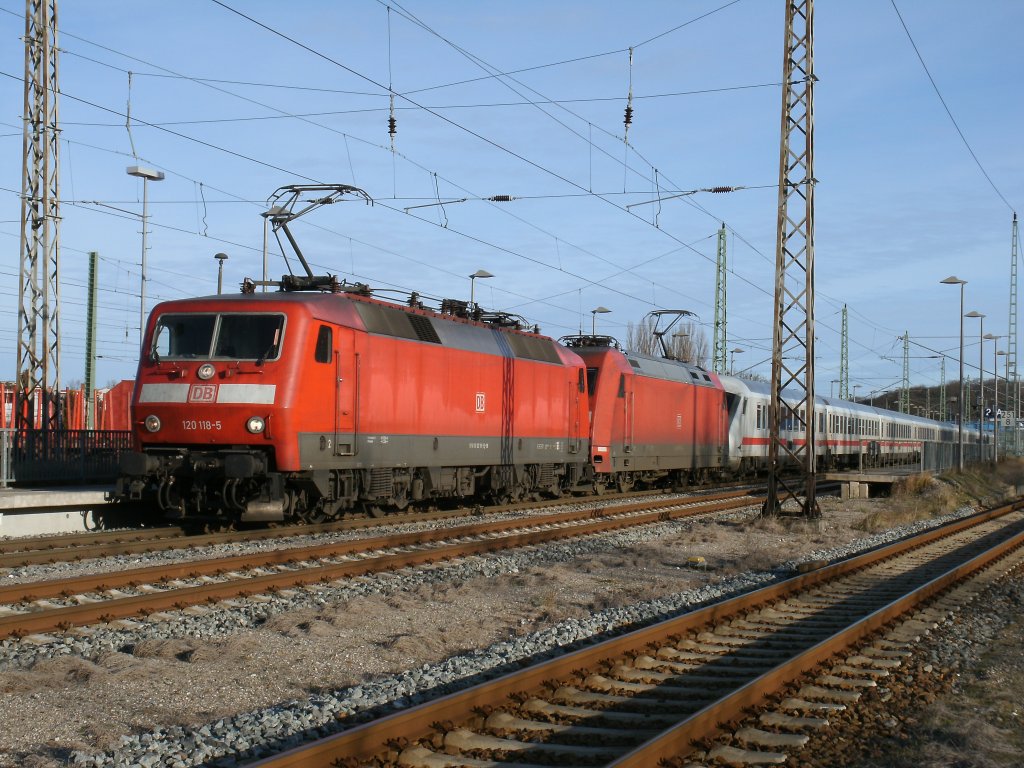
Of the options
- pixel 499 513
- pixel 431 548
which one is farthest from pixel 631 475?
pixel 431 548

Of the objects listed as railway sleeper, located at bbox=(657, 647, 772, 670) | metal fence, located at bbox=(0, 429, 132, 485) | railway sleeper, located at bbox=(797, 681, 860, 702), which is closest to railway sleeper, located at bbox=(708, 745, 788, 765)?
railway sleeper, located at bbox=(797, 681, 860, 702)

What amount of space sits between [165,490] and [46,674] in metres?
8.28

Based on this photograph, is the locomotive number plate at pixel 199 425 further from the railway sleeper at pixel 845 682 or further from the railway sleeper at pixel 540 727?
the railway sleeper at pixel 845 682

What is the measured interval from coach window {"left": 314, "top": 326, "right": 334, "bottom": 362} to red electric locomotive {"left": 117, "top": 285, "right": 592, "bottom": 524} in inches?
0.8

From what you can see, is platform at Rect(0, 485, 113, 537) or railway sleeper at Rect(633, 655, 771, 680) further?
platform at Rect(0, 485, 113, 537)

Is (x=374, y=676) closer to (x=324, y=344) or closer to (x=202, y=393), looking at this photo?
(x=202, y=393)

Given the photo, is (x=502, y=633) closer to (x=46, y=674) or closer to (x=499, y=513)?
(x=46, y=674)

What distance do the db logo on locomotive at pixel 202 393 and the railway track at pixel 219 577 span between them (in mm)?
2895

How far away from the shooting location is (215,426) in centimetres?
1517

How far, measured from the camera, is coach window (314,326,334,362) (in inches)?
616

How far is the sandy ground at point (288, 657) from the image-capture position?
642 cm

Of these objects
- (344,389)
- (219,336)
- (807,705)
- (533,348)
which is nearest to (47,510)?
(219,336)

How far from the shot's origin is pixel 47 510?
1702cm

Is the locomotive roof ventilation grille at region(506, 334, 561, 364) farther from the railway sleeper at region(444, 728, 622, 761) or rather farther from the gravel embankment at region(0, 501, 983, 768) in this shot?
the railway sleeper at region(444, 728, 622, 761)
